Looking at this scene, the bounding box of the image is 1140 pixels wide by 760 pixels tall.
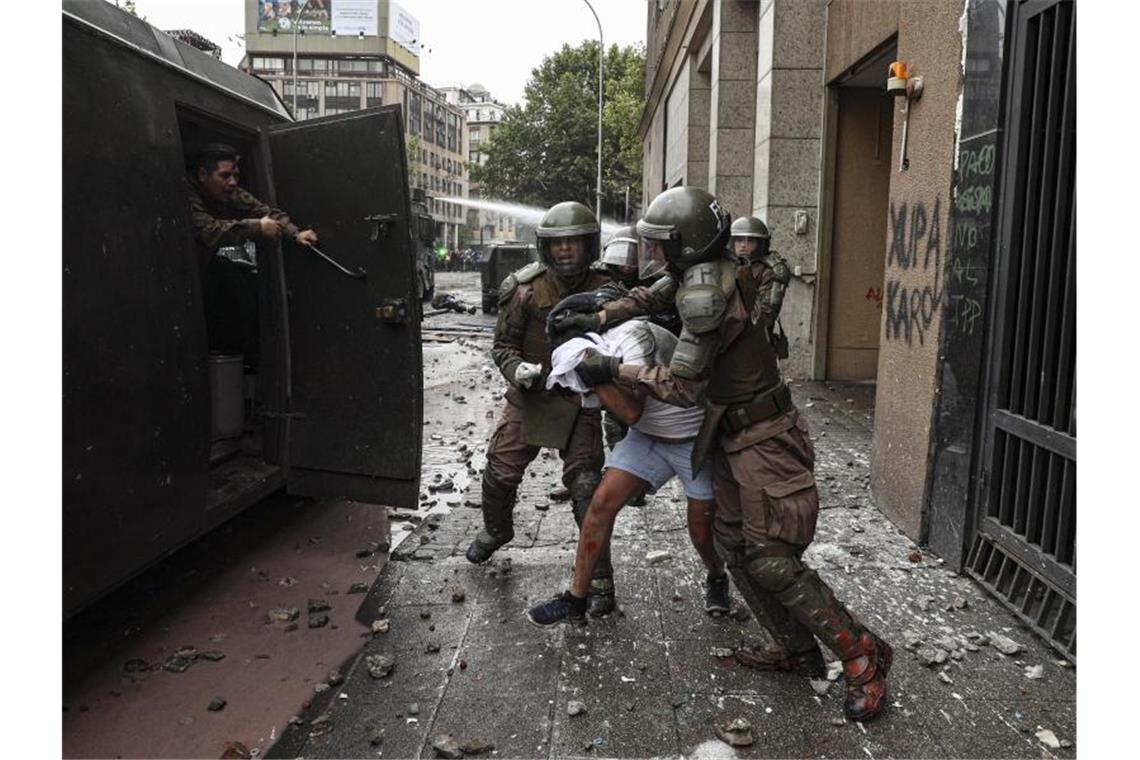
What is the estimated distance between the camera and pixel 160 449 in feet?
12.9

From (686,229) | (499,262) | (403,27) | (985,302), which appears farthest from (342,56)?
(686,229)

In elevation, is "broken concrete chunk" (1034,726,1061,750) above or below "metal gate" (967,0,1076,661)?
below

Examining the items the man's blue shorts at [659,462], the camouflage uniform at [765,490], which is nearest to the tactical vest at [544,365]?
the man's blue shorts at [659,462]

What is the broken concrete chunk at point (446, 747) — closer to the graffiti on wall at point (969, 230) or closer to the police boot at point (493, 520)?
the police boot at point (493, 520)

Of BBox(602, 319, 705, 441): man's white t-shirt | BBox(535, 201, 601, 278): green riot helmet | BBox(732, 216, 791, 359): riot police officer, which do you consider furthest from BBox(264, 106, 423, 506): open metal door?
BBox(732, 216, 791, 359): riot police officer

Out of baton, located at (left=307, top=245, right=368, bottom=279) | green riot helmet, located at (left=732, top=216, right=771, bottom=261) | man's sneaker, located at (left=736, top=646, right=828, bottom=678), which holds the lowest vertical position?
man's sneaker, located at (left=736, top=646, right=828, bottom=678)

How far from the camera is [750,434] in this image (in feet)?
11.4

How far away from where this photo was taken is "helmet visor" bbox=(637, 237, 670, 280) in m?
3.46

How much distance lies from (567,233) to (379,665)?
87.2 inches

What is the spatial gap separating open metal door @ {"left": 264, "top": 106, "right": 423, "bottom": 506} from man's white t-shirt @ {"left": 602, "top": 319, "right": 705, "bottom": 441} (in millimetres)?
1787

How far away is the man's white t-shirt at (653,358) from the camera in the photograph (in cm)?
366

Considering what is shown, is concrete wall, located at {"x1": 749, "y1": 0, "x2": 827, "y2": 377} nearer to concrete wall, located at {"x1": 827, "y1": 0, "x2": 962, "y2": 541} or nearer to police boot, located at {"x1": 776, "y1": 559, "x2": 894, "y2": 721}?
concrete wall, located at {"x1": 827, "y1": 0, "x2": 962, "y2": 541}

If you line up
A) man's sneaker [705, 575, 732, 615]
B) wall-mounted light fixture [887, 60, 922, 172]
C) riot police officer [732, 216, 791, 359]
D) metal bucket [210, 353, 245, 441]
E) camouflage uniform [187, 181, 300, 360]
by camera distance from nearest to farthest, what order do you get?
man's sneaker [705, 575, 732, 615], wall-mounted light fixture [887, 60, 922, 172], metal bucket [210, 353, 245, 441], camouflage uniform [187, 181, 300, 360], riot police officer [732, 216, 791, 359]

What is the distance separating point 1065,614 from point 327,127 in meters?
4.42
